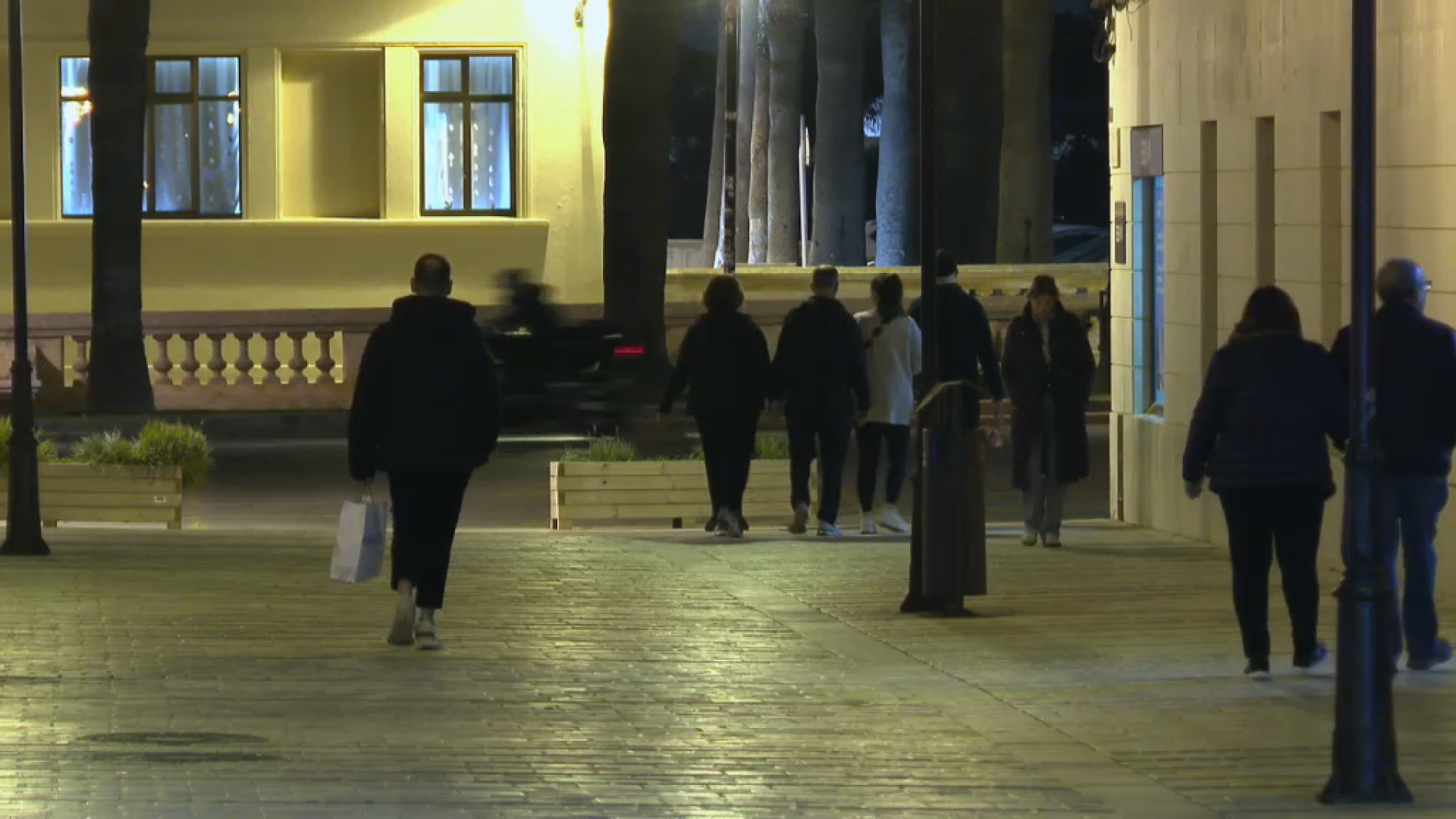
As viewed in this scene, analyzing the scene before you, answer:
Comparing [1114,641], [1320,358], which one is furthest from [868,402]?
[1320,358]

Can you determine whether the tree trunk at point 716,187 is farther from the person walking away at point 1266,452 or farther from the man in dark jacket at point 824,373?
the person walking away at point 1266,452

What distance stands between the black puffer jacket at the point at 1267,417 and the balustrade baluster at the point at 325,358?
22.2 m

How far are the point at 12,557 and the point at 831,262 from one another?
32128mm

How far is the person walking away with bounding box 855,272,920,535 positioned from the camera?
17.2 metres

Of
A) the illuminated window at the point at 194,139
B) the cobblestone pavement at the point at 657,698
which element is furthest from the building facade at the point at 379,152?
the cobblestone pavement at the point at 657,698

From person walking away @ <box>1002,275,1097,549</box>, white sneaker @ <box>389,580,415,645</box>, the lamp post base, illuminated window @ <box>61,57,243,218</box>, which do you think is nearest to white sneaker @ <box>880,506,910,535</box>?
person walking away @ <box>1002,275,1097,549</box>

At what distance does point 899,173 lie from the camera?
42.3 m

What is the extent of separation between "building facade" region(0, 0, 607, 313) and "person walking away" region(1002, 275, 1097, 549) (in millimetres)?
20736

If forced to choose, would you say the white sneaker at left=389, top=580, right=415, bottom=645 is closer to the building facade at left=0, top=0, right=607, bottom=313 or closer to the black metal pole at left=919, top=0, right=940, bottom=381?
the black metal pole at left=919, top=0, right=940, bottom=381

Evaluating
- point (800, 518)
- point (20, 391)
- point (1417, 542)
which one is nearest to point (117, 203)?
point (20, 391)

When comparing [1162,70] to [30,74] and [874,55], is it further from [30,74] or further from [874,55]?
[874,55]

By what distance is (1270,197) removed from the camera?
53.7ft

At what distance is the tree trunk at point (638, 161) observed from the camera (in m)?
28.6

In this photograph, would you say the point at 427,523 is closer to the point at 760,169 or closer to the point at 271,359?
the point at 271,359
